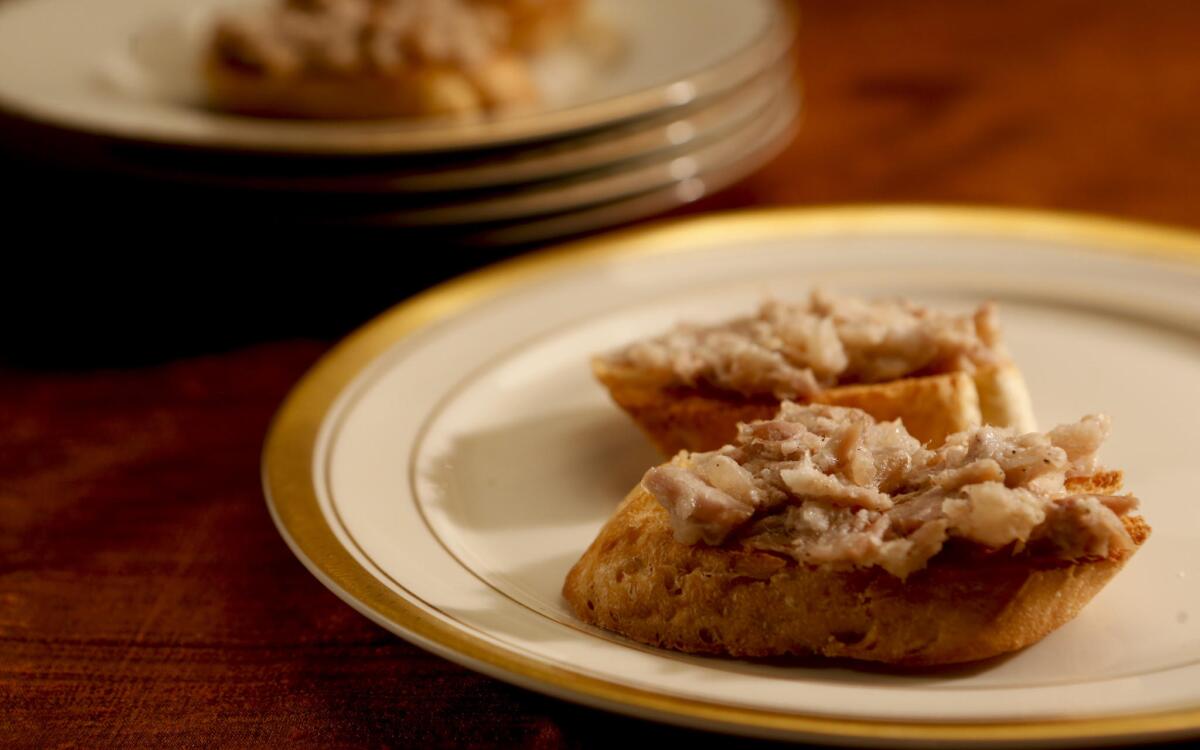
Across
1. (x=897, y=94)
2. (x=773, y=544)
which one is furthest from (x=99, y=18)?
(x=773, y=544)

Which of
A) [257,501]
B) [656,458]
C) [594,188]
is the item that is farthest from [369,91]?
[656,458]

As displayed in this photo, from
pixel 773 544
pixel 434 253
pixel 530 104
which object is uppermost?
pixel 773 544

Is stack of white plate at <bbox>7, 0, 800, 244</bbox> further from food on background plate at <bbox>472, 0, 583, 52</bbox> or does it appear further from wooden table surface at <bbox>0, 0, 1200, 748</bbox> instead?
food on background plate at <bbox>472, 0, 583, 52</bbox>

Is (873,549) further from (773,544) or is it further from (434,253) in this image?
(434,253)

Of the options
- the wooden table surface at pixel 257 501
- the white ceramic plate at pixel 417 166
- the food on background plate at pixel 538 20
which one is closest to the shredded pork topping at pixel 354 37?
the food on background plate at pixel 538 20

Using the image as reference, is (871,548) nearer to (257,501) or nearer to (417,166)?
(257,501)

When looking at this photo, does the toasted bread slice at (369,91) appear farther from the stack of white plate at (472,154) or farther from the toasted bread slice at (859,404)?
the toasted bread slice at (859,404)
